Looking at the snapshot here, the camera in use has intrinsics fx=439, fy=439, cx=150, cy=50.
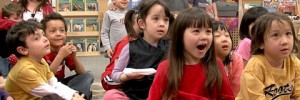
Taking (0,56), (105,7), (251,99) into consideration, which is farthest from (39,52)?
(105,7)

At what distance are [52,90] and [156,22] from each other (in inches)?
22.3

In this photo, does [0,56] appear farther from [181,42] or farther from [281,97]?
[281,97]

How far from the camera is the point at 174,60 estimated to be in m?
1.63

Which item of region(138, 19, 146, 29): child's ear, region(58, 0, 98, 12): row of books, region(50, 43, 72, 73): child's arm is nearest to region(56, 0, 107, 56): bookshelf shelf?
region(58, 0, 98, 12): row of books

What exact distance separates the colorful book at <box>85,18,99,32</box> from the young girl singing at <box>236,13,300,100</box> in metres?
4.43

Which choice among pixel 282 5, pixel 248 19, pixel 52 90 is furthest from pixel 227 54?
pixel 282 5

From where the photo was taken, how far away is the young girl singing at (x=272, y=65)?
1653 mm

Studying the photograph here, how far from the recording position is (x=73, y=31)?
594cm

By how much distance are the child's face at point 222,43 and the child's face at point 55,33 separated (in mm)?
932

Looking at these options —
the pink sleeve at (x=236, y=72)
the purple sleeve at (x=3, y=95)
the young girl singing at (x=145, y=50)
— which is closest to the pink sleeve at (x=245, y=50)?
the pink sleeve at (x=236, y=72)

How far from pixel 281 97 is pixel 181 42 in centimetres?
45

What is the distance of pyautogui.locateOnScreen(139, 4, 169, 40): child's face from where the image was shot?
6.55ft

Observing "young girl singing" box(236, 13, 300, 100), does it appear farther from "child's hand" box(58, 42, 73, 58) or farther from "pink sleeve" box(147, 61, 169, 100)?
"child's hand" box(58, 42, 73, 58)

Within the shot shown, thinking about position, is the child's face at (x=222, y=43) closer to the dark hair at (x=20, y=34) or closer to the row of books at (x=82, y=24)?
the dark hair at (x=20, y=34)
